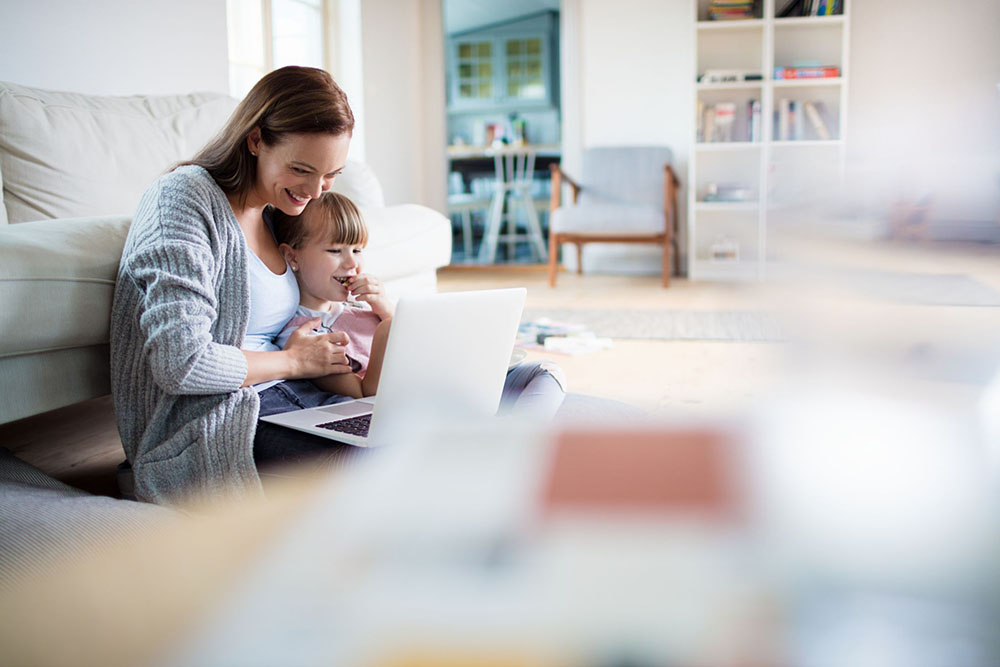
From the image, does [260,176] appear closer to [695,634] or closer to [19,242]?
[19,242]

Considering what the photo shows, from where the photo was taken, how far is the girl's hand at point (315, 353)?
4.29 ft

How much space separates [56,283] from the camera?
4.30ft

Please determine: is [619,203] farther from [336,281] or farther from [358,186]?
[336,281]

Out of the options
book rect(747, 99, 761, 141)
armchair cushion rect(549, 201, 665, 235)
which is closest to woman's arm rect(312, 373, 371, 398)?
armchair cushion rect(549, 201, 665, 235)

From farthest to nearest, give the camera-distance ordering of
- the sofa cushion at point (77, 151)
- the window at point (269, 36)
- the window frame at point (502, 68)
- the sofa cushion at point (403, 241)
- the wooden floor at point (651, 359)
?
the window frame at point (502, 68), the window at point (269, 36), the sofa cushion at point (403, 241), the sofa cushion at point (77, 151), the wooden floor at point (651, 359)

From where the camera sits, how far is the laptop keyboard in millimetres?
1118

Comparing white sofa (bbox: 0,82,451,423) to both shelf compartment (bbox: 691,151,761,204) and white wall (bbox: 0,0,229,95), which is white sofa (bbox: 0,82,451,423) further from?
shelf compartment (bbox: 691,151,761,204)

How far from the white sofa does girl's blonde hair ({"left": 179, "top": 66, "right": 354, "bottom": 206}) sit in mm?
264

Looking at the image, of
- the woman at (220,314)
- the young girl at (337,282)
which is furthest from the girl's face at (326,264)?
the woman at (220,314)

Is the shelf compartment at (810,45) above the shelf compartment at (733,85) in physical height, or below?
above

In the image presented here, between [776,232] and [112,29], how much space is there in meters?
3.08

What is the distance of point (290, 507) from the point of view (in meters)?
0.18

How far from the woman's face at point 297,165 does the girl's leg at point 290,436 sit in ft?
0.98

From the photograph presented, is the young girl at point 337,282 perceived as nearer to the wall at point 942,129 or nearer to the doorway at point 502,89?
the wall at point 942,129
